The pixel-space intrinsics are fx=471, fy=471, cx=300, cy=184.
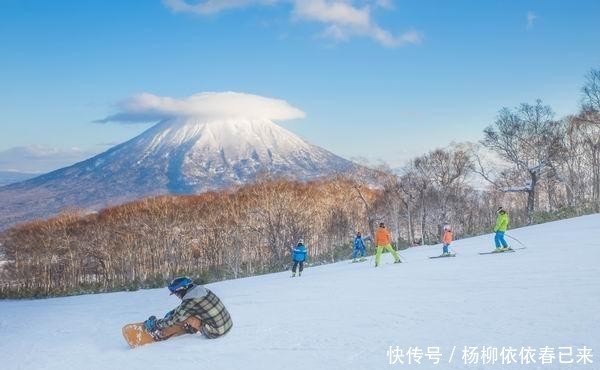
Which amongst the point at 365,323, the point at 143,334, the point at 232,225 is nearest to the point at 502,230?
the point at 365,323

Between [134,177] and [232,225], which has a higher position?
[134,177]

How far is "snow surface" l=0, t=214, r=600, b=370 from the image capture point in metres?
6.35

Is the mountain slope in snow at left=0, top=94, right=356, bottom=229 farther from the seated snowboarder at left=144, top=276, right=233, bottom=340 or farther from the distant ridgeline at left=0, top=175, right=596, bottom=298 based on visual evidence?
the seated snowboarder at left=144, top=276, right=233, bottom=340

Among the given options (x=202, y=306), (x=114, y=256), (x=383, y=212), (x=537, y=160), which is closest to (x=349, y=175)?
(x=383, y=212)

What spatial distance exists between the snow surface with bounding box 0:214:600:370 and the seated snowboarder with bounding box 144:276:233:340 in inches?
8.3

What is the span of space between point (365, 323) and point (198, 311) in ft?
9.18

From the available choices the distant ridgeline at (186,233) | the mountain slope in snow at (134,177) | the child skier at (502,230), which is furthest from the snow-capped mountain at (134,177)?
the child skier at (502,230)

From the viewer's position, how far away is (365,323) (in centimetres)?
789

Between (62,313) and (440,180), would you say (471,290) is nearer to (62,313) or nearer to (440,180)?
(62,313)

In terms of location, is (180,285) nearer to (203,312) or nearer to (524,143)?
(203,312)

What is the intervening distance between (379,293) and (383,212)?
52538mm

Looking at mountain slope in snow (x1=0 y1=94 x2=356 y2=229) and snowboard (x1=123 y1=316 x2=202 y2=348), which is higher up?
mountain slope in snow (x1=0 y1=94 x2=356 y2=229)

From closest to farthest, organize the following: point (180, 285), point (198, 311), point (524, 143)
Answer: point (198, 311) < point (180, 285) < point (524, 143)

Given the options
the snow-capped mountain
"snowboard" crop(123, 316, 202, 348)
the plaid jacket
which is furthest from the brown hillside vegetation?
the snow-capped mountain
